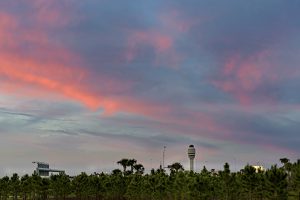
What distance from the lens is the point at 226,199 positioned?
131625 mm

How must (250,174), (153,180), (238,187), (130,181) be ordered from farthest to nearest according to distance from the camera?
(130,181), (153,180), (238,187), (250,174)

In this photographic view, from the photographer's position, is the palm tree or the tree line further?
the palm tree

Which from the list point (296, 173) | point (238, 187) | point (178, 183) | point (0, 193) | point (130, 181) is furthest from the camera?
point (0, 193)

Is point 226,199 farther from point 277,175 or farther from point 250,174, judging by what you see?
point 277,175

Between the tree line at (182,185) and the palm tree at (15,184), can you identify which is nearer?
the tree line at (182,185)

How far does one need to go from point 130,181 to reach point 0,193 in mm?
54100

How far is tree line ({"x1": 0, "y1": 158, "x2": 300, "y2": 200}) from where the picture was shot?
99062 millimetres

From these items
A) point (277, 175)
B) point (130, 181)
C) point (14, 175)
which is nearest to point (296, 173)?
point (277, 175)

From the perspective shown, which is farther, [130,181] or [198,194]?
[130,181]

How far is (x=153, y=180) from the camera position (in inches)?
5920

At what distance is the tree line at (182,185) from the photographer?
99062 mm

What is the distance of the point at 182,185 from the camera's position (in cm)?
13812

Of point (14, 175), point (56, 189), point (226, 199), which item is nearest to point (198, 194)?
point (226, 199)

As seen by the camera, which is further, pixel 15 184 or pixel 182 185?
pixel 15 184
